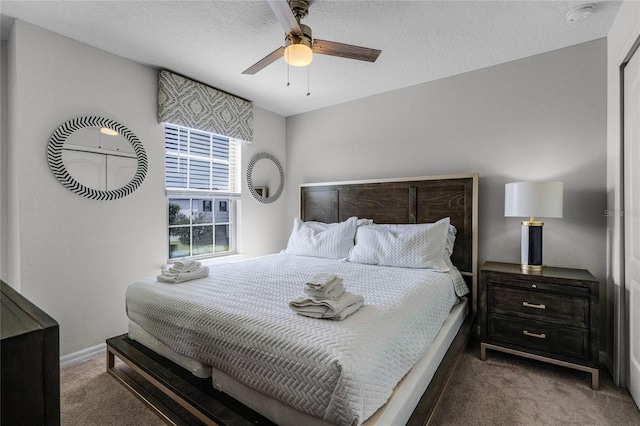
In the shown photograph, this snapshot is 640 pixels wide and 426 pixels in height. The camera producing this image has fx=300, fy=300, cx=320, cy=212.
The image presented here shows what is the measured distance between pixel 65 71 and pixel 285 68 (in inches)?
71.1

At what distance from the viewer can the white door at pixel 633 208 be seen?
6.17 feet

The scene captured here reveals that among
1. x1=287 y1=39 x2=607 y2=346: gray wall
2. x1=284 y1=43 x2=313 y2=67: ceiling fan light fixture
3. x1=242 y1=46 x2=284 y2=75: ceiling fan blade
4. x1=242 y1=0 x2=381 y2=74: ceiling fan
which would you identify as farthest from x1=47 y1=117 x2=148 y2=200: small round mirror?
x1=287 y1=39 x2=607 y2=346: gray wall

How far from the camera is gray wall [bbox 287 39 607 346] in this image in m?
2.46

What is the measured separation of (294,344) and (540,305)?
1.99 metres

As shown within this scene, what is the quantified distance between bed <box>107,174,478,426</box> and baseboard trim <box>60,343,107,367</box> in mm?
602

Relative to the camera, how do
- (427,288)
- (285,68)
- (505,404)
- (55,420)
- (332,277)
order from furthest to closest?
(285,68) < (427,288) < (505,404) < (332,277) < (55,420)

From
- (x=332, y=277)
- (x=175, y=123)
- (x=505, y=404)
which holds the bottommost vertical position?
(x=505, y=404)

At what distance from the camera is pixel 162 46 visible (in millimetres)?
2518

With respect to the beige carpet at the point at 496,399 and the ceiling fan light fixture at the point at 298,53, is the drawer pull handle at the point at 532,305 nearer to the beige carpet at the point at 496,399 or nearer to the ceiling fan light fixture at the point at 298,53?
the beige carpet at the point at 496,399

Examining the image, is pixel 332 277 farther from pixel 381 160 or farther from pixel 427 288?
pixel 381 160

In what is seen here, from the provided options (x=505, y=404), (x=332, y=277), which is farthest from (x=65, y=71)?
(x=505, y=404)

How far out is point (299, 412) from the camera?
4.13 feet

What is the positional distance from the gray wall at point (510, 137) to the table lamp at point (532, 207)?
11.7 inches

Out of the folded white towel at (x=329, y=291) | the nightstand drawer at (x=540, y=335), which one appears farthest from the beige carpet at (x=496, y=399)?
the folded white towel at (x=329, y=291)
